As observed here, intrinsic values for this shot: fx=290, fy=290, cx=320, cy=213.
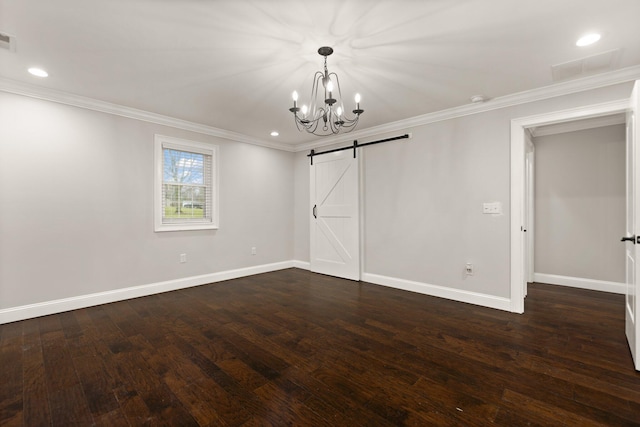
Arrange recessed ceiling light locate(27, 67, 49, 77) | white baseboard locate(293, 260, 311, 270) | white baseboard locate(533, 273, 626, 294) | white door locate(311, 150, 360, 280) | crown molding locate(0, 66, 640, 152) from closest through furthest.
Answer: recessed ceiling light locate(27, 67, 49, 77) → crown molding locate(0, 66, 640, 152) → white baseboard locate(533, 273, 626, 294) → white door locate(311, 150, 360, 280) → white baseboard locate(293, 260, 311, 270)

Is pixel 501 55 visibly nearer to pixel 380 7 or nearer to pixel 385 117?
pixel 380 7

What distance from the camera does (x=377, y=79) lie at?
10.0ft

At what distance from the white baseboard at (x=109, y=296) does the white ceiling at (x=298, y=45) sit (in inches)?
97.6

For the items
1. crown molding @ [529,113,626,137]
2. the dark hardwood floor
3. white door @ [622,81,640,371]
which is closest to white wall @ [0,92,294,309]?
the dark hardwood floor

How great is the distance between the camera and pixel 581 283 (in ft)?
14.9

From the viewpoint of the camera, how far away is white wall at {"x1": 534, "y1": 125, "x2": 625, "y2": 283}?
14.0 feet

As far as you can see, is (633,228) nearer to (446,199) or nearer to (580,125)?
(446,199)

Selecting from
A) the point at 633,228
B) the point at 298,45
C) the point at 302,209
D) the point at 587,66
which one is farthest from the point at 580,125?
the point at 302,209

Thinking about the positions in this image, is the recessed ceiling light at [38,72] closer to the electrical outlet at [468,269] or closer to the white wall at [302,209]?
the white wall at [302,209]

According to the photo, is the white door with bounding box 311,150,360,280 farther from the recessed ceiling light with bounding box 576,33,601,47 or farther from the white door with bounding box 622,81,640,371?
the white door with bounding box 622,81,640,371

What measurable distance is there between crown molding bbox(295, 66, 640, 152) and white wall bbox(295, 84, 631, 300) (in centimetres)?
6

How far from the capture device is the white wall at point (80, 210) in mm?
3193

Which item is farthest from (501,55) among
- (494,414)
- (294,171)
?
(294,171)

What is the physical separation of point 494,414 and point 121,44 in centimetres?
378
